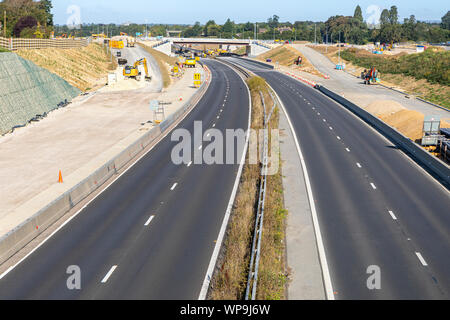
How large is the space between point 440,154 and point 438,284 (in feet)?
71.1

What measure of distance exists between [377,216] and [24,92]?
144ft

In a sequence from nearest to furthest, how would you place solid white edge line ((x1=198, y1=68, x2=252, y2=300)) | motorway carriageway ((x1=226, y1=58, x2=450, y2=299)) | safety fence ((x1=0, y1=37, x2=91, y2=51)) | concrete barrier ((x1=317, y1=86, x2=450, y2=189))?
1. solid white edge line ((x1=198, y1=68, x2=252, y2=300))
2. motorway carriageway ((x1=226, y1=58, x2=450, y2=299))
3. concrete barrier ((x1=317, y1=86, x2=450, y2=189))
4. safety fence ((x1=0, y1=37, x2=91, y2=51))

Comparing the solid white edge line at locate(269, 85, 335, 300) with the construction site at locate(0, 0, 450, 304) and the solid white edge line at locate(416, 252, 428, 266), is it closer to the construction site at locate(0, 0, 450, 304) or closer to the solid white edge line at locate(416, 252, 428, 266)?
the construction site at locate(0, 0, 450, 304)

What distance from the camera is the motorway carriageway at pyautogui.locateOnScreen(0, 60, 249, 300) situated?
1784 cm

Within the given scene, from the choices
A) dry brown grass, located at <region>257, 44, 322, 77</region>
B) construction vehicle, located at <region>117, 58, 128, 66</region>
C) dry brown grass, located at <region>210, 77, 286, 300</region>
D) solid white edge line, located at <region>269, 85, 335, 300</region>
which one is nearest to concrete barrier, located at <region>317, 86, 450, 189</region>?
solid white edge line, located at <region>269, 85, 335, 300</region>

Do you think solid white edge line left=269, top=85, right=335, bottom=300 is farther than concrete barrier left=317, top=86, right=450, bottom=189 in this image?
No

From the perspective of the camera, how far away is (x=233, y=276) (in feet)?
60.1

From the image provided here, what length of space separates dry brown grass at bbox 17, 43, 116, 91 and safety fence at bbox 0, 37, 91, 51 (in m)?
1.16

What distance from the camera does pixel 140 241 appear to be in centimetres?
2192

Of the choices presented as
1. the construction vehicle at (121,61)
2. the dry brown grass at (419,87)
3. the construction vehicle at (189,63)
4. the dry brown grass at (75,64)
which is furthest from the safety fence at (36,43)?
the dry brown grass at (419,87)

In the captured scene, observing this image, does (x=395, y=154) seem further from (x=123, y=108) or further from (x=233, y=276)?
(x=123, y=108)

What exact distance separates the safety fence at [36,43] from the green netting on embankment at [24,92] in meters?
8.92

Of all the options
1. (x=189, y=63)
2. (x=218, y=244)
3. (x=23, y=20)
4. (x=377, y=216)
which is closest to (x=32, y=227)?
(x=218, y=244)

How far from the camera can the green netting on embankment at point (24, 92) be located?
170ft
